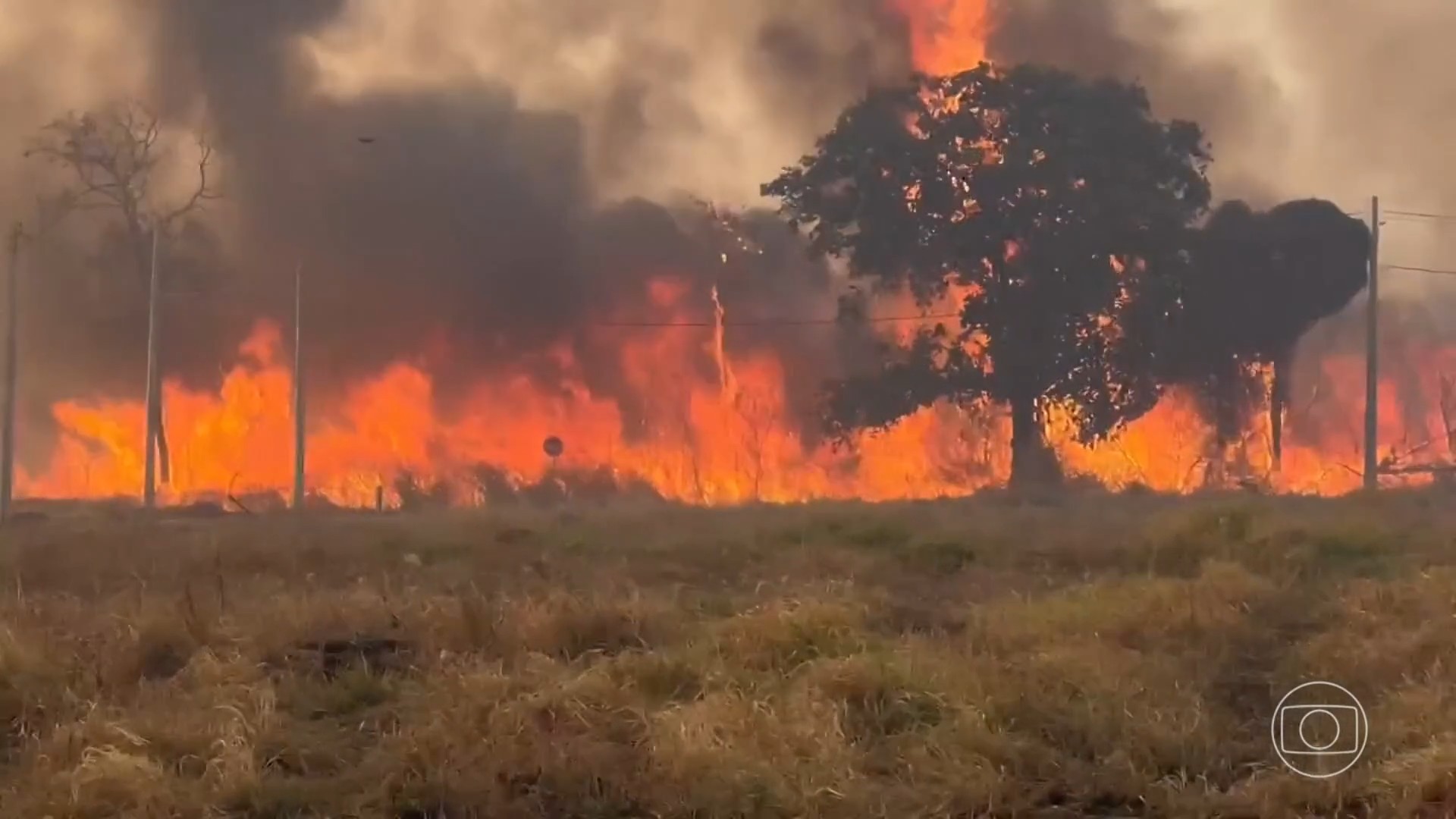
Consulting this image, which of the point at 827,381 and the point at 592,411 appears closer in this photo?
the point at 827,381

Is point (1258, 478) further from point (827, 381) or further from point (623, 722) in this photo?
point (623, 722)

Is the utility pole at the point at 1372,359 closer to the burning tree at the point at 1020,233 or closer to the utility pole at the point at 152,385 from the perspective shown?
the burning tree at the point at 1020,233

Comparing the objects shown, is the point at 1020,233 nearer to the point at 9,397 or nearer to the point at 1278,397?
the point at 1278,397

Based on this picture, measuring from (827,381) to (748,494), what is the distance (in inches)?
214

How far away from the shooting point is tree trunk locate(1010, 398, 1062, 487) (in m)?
32.6

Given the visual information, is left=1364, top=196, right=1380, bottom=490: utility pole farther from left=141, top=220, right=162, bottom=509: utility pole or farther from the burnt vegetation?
left=141, top=220, right=162, bottom=509: utility pole

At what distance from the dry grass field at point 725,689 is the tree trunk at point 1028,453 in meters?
18.4

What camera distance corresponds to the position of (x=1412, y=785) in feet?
20.6

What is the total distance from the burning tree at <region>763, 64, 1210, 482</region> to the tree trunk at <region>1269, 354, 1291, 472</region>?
429 centimetres

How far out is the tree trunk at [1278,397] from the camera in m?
34.6

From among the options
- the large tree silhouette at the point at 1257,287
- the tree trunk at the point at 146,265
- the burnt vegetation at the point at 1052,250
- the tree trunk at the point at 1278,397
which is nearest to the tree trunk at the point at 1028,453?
the burnt vegetation at the point at 1052,250

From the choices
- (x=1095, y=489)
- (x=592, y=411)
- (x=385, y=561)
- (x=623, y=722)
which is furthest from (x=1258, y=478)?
(x=623, y=722)

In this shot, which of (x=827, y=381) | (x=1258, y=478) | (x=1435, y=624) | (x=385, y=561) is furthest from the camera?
(x=1258, y=478)

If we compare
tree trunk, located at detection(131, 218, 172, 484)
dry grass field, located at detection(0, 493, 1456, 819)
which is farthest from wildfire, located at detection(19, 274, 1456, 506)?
dry grass field, located at detection(0, 493, 1456, 819)
